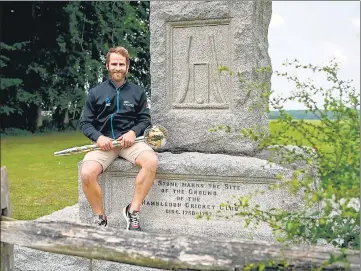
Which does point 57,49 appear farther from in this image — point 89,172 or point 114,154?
point 89,172

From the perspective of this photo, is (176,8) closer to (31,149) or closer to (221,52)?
(221,52)

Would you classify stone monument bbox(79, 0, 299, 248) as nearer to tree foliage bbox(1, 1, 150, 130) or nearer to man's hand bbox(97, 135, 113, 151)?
man's hand bbox(97, 135, 113, 151)

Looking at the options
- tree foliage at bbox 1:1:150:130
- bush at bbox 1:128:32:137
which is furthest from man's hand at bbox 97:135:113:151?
bush at bbox 1:128:32:137

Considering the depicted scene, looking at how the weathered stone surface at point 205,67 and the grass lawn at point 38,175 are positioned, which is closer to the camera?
the weathered stone surface at point 205,67

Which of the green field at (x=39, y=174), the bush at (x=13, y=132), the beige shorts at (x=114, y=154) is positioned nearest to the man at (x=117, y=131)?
the beige shorts at (x=114, y=154)

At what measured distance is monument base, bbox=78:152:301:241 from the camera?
4.28 meters

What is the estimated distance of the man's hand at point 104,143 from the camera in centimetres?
423

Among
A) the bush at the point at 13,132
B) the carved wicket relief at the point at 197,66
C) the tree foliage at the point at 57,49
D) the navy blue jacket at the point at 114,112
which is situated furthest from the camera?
the bush at the point at 13,132

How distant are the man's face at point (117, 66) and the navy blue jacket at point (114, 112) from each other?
0.28 feet

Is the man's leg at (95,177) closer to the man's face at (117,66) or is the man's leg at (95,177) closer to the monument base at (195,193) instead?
the monument base at (195,193)

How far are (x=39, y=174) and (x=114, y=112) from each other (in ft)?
17.9

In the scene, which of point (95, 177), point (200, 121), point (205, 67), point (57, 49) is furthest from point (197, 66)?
point (57, 49)

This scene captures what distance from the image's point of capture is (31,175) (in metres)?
9.32

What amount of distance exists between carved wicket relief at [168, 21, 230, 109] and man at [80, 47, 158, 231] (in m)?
0.38
